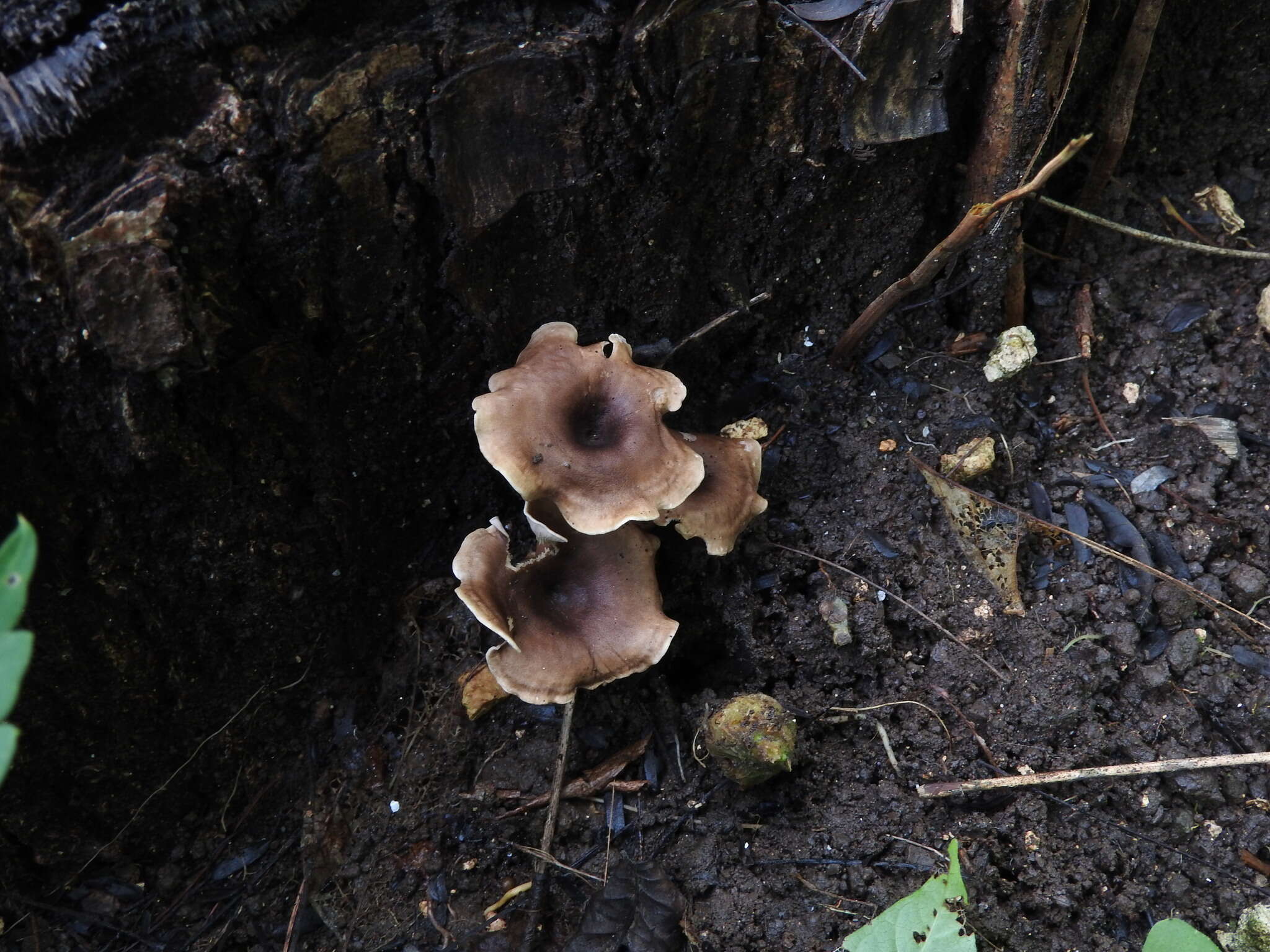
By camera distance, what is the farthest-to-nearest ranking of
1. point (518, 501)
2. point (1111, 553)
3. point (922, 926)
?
point (518, 501) < point (1111, 553) < point (922, 926)

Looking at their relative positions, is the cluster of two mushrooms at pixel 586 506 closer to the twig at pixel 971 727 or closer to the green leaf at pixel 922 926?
the twig at pixel 971 727

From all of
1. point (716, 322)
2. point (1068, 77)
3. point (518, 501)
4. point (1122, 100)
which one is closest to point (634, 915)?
point (518, 501)

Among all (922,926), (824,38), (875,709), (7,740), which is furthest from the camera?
(875,709)

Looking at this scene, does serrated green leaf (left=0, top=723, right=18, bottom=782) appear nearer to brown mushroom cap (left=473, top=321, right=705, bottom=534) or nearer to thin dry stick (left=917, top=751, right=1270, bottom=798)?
brown mushroom cap (left=473, top=321, right=705, bottom=534)

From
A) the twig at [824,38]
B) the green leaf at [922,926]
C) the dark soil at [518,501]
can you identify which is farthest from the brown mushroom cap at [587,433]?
the green leaf at [922,926]

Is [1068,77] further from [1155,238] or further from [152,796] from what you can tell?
[152,796]

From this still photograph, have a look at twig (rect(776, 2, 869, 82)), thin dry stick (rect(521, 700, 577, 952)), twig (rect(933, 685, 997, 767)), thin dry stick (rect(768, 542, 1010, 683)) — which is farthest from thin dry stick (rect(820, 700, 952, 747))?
twig (rect(776, 2, 869, 82))

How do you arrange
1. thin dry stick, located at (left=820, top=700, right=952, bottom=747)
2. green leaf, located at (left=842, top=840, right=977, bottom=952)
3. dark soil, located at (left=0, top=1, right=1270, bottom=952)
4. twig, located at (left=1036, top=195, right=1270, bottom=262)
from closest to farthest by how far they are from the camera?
green leaf, located at (left=842, top=840, right=977, bottom=952), dark soil, located at (left=0, top=1, right=1270, bottom=952), thin dry stick, located at (left=820, top=700, right=952, bottom=747), twig, located at (left=1036, top=195, right=1270, bottom=262)
